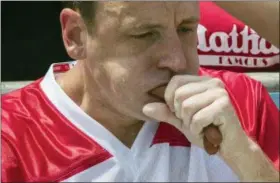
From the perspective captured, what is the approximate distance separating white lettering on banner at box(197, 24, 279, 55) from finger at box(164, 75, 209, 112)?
415mm

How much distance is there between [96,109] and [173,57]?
12cm

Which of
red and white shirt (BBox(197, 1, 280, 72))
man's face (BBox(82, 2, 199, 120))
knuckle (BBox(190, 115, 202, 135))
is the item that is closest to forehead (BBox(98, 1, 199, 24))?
man's face (BBox(82, 2, 199, 120))

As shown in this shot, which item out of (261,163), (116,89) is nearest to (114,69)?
(116,89)

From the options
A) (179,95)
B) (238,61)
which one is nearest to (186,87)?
(179,95)

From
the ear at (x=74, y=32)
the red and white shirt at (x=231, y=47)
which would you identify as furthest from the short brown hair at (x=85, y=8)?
the red and white shirt at (x=231, y=47)

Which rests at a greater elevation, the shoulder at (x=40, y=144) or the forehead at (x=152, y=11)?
the forehead at (x=152, y=11)

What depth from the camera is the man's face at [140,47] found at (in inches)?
19.0

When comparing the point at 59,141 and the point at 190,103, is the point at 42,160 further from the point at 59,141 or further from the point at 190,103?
the point at 190,103

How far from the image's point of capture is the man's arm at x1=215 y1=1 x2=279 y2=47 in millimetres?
628

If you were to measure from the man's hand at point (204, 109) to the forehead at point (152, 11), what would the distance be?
2.5 inches

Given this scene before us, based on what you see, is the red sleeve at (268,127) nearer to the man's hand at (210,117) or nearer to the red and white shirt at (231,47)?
the man's hand at (210,117)

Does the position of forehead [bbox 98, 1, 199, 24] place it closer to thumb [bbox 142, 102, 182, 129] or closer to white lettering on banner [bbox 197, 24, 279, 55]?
thumb [bbox 142, 102, 182, 129]

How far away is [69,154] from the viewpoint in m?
0.55

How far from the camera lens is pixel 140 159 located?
1.86 feet
